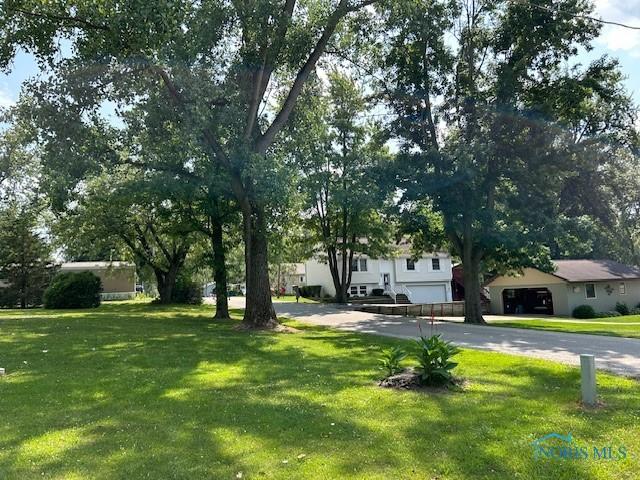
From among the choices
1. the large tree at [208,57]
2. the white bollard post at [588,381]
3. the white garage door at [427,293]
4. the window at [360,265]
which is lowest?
the white bollard post at [588,381]

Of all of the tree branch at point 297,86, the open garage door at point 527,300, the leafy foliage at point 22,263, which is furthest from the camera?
the open garage door at point 527,300

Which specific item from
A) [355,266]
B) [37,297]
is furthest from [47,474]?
[355,266]

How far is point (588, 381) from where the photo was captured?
6500mm

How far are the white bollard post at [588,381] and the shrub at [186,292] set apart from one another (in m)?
34.8

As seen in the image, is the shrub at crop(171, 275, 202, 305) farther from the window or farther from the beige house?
the window

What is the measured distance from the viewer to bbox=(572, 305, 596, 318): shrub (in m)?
33.6

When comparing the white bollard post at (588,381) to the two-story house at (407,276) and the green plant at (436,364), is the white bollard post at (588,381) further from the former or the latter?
the two-story house at (407,276)

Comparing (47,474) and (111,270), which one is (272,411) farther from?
(111,270)

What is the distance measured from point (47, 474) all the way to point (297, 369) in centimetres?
546

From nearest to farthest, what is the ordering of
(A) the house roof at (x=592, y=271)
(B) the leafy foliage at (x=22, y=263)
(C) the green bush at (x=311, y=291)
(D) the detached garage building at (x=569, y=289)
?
(B) the leafy foliage at (x=22, y=263), (D) the detached garage building at (x=569, y=289), (A) the house roof at (x=592, y=271), (C) the green bush at (x=311, y=291)

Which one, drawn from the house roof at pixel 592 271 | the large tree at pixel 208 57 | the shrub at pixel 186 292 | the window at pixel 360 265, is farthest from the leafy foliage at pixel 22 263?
the house roof at pixel 592 271

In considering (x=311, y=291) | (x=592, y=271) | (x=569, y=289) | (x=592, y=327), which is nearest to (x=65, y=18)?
(x=592, y=327)

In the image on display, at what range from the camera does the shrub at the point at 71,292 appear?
2931cm

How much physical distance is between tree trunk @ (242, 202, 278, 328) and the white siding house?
31762 mm
